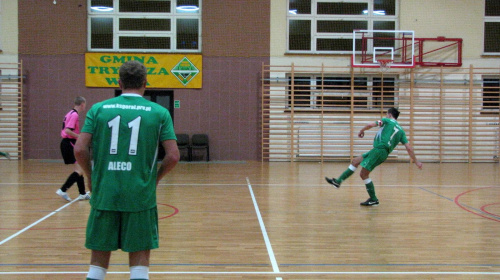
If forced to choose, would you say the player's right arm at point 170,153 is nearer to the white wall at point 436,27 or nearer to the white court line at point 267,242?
the white court line at point 267,242

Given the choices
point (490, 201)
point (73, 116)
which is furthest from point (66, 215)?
point (490, 201)

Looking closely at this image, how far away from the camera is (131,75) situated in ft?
7.66

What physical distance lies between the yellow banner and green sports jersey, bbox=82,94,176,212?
12592mm

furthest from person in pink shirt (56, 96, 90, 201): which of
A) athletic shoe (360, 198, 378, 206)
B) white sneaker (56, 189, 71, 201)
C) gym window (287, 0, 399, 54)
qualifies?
gym window (287, 0, 399, 54)

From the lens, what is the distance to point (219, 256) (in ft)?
13.4

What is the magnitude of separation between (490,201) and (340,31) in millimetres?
9080

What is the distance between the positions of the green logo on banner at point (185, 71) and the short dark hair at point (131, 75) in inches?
493

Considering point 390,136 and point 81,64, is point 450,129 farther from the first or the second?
point 81,64

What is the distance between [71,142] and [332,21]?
10612 mm

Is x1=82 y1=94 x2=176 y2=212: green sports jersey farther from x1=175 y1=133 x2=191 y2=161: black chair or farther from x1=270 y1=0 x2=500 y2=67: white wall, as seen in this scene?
x1=270 y1=0 x2=500 y2=67: white wall

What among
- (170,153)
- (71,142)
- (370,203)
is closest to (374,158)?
(370,203)

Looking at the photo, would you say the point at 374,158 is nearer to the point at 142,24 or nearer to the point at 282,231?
the point at 282,231

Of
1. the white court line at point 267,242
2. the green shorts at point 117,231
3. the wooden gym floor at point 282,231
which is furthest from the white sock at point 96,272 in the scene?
the white court line at point 267,242

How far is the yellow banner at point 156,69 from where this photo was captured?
1452cm
